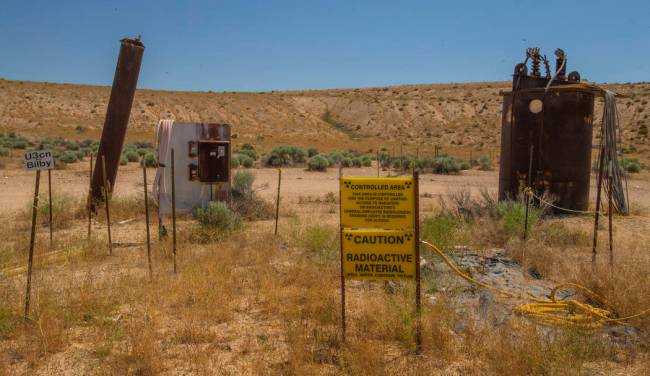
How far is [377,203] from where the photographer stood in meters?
4.82

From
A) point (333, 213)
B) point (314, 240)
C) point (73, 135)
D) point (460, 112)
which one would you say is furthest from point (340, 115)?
point (314, 240)

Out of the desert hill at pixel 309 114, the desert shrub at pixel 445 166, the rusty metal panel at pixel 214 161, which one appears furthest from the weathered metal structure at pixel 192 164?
the desert hill at pixel 309 114

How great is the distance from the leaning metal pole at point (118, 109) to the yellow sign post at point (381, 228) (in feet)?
26.6

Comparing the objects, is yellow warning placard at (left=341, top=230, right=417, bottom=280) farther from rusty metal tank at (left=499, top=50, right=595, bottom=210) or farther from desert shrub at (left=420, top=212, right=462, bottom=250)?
rusty metal tank at (left=499, top=50, right=595, bottom=210)

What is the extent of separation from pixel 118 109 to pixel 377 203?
8.44m

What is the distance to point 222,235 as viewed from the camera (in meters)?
9.49

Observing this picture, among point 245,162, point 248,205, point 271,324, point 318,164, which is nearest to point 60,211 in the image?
point 248,205

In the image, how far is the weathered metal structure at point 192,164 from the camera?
1076 cm

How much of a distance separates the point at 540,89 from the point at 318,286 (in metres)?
6.67

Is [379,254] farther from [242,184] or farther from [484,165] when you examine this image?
[484,165]

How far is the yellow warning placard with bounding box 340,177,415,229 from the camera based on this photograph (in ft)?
15.6

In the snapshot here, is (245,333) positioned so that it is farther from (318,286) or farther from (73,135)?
(73,135)

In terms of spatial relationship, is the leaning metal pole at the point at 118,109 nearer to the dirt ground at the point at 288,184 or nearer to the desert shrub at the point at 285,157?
the dirt ground at the point at 288,184

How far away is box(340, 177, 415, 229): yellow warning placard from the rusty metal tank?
6540 millimetres
